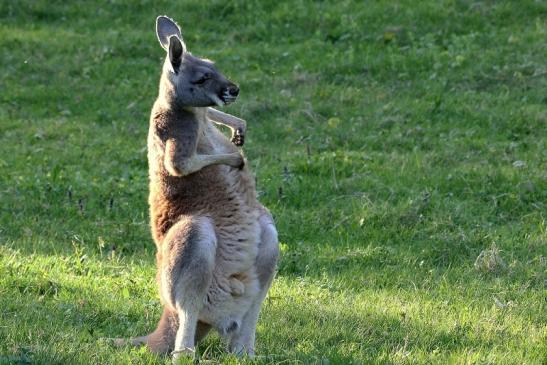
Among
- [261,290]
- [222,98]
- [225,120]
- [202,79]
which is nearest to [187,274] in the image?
[261,290]

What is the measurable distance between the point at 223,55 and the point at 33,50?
3041 millimetres

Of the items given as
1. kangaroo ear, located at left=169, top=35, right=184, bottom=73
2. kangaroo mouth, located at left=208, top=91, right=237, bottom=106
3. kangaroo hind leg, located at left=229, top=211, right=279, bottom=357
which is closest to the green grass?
kangaroo hind leg, located at left=229, top=211, right=279, bottom=357

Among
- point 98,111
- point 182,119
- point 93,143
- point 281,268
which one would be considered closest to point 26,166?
point 93,143

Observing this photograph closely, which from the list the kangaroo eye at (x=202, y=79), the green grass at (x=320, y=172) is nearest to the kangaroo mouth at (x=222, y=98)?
the kangaroo eye at (x=202, y=79)

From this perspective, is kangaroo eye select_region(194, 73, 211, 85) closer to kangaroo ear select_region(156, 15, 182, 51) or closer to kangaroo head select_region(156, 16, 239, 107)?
kangaroo head select_region(156, 16, 239, 107)

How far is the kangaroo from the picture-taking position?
597 cm

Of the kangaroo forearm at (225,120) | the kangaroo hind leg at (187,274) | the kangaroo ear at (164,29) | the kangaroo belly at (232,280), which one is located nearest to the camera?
the kangaroo hind leg at (187,274)

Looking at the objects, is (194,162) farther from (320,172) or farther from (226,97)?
(320,172)

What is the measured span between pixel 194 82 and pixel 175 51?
0.23m

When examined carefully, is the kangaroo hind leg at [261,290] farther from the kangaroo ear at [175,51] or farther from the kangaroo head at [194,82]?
the kangaroo ear at [175,51]

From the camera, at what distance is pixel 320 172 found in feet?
35.2

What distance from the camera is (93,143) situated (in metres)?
12.1

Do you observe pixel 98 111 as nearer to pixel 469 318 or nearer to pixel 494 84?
pixel 494 84

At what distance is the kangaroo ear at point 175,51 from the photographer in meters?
6.24
